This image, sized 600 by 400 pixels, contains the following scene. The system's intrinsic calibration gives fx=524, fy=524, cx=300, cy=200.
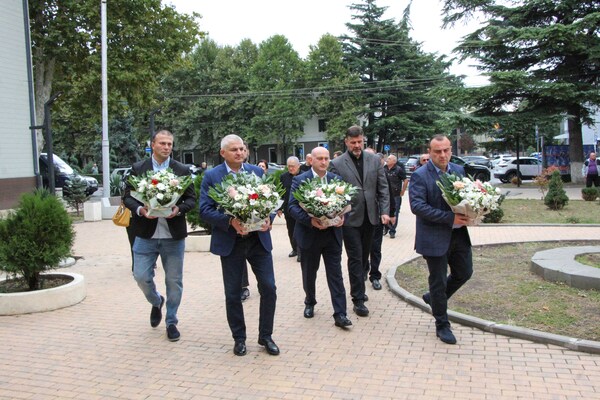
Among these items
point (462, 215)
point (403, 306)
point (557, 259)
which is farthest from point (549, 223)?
point (462, 215)

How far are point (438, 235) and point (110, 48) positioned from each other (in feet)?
73.6

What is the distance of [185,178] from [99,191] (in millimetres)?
32611

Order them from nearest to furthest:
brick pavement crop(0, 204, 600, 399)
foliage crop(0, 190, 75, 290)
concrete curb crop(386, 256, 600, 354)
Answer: brick pavement crop(0, 204, 600, 399) → concrete curb crop(386, 256, 600, 354) → foliage crop(0, 190, 75, 290)

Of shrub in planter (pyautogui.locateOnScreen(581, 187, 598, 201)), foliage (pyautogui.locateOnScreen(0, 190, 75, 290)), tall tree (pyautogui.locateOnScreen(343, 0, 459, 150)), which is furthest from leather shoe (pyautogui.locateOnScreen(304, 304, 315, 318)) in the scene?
tall tree (pyautogui.locateOnScreen(343, 0, 459, 150))

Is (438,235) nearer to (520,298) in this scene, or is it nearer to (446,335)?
(446,335)

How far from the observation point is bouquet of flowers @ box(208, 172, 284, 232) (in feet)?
15.3

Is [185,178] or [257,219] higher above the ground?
[185,178]

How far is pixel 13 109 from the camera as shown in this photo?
19.5 m

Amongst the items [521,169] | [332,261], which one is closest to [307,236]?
[332,261]

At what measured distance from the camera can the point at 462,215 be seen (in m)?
5.05

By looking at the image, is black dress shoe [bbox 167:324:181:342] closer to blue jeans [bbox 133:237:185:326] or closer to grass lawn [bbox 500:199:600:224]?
blue jeans [bbox 133:237:185:326]

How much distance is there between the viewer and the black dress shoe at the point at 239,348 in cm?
506

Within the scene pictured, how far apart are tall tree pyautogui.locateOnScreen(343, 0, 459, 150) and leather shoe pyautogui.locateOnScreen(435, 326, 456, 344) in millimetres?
39971

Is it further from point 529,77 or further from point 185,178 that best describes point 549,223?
point 529,77
